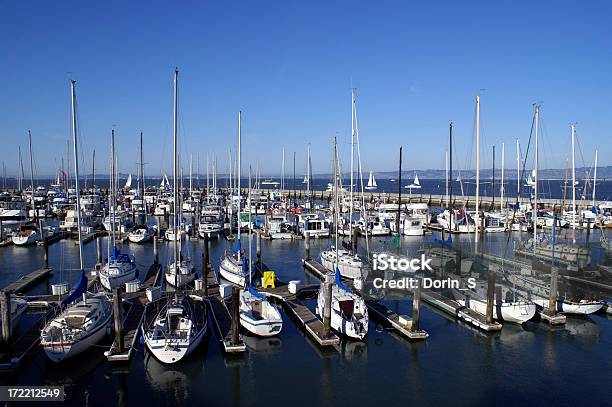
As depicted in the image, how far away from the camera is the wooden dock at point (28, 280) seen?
3222 centimetres

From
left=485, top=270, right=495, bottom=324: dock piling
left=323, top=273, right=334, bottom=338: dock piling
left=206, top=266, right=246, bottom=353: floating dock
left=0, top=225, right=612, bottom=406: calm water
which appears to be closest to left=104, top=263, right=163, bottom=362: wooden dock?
left=0, top=225, right=612, bottom=406: calm water

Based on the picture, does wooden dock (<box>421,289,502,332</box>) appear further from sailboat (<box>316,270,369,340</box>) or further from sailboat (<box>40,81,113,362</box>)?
sailboat (<box>40,81,113,362</box>)

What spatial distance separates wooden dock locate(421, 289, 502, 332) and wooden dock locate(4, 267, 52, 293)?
25.4 m

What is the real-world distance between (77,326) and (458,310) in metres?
18.5

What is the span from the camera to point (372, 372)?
818 inches

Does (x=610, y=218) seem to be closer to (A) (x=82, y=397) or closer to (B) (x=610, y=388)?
(B) (x=610, y=388)

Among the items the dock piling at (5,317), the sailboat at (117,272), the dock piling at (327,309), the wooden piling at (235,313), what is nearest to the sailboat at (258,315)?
the wooden piling at (235,313)

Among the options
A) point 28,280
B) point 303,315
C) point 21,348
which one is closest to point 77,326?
point 21,348

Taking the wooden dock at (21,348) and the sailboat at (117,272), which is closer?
the wooden dock at (21,348)

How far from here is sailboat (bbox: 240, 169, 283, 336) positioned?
2352 centimetres

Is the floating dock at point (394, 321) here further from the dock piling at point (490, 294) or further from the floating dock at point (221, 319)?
the floating dock at point (221, 319)

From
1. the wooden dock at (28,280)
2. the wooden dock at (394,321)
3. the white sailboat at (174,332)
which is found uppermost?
the white sailboat at (174,332)

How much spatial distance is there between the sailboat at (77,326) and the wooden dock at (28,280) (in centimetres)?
1087

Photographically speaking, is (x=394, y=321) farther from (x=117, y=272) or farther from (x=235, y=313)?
(x=117, y=272)
